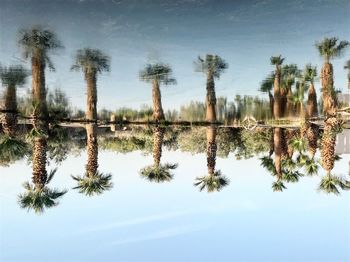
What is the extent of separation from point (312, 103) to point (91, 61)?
972 centimetres

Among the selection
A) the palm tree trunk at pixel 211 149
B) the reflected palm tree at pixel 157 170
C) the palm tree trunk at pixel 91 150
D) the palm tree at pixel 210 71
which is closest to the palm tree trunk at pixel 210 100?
the palm tree at pixel 210 71

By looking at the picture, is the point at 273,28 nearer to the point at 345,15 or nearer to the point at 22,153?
the point at 345,15

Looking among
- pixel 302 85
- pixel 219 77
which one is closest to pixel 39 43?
pixel 219 77

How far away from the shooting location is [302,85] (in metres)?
19.9

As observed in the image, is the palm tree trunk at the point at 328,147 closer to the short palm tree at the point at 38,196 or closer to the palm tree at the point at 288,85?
the palm tree at the point at 288,85

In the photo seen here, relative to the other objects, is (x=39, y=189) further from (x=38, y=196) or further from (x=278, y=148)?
(x=278, y=148)

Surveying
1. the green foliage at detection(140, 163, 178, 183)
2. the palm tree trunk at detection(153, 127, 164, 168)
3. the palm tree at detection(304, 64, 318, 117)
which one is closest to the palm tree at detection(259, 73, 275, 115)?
the palm tree at detection(304, 64, 318, 117)

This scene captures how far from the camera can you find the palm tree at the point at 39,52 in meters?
15.7

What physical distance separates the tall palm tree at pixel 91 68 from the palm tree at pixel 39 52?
1.31m

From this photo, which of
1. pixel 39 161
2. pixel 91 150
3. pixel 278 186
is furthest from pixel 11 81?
pixel 278 186

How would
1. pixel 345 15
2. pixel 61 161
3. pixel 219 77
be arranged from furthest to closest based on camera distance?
pixel 219 77 → pixel 345 15 → pixel 61 161

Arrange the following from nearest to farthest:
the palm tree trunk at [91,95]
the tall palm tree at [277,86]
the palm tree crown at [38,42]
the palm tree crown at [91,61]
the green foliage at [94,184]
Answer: the green foliage at [94,184]
the palm tree crown at [38,42]
the palm tree crown at [91,61]
the palm tree trunk at [91,95]
the tall palm tree at [277,86]

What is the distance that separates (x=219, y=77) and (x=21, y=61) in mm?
8878

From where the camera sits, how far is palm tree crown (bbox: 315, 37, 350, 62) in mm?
18064
